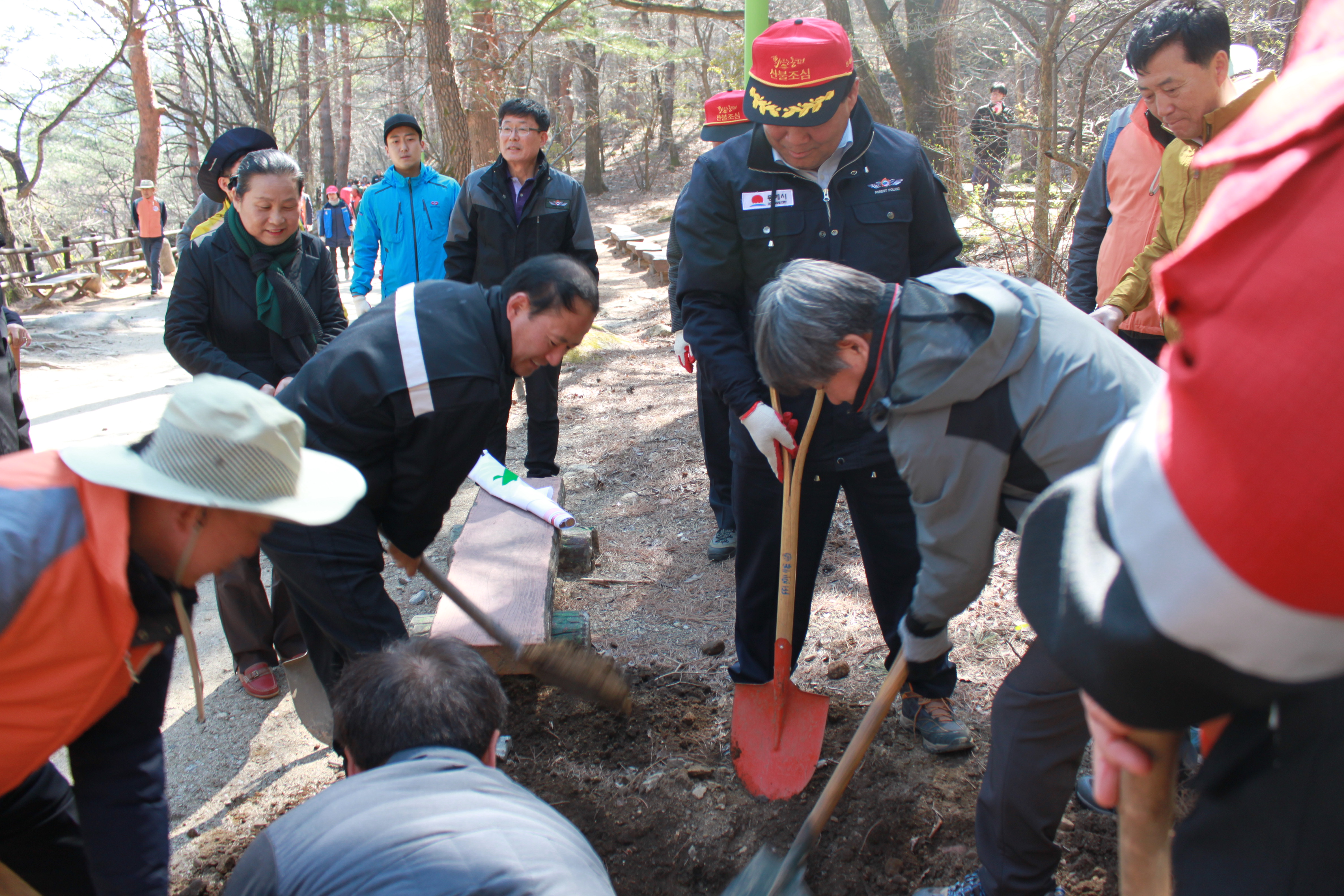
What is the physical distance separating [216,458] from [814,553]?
1854mm

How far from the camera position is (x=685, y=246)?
2.87m

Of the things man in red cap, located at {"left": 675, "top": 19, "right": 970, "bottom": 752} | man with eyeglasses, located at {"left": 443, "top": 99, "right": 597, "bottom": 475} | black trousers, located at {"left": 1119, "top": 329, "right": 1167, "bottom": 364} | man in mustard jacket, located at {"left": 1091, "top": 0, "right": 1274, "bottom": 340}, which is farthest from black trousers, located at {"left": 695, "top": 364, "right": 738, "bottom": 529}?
man in mustard jacket, located at {"left": 1091, "top": 0, "right": 1274, "bottom": 340}

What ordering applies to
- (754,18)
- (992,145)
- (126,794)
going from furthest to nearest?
(992,145) → (754,18) → (126,794)

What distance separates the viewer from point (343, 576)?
7.64 ft

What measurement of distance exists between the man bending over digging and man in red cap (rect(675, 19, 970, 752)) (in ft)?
2.19

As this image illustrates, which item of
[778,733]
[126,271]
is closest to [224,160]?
[778,733]

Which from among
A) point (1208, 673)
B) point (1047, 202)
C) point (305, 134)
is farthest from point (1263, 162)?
point (305, 134)

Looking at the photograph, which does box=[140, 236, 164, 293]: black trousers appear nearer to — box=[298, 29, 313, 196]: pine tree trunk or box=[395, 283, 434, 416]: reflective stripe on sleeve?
box=[298, 29, 313, 196]: pine tree trunk

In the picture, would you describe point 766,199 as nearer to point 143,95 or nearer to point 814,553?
point 814,553

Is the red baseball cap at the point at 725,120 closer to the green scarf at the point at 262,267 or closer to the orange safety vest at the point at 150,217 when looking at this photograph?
the green scarf at the point at 262,267

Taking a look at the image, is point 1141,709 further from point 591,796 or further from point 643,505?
point 643,505

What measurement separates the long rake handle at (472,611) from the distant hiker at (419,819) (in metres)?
1.13

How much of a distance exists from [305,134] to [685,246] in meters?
27.8

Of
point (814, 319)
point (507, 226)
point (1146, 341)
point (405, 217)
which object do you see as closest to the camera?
point (814, 319)
